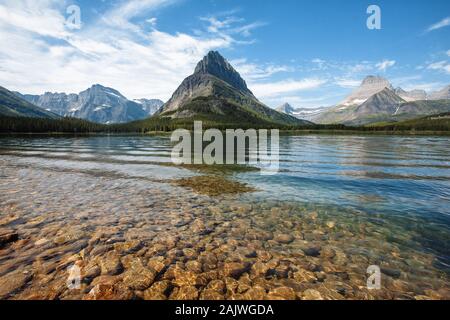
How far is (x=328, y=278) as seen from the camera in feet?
29.9

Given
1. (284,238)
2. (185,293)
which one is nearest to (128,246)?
(185,293)

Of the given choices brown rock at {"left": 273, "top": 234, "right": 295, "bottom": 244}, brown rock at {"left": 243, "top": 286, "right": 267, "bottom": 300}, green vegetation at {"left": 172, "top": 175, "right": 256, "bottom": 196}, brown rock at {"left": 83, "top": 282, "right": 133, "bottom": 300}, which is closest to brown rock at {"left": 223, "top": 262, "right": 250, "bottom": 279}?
brown rock at {"left": 243, "top": 286, "right": 267, "bottom": 300}

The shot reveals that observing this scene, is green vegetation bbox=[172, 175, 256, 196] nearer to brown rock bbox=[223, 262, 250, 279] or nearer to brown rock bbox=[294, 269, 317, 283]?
brown rock bbox=[223, 262, 250, 279]

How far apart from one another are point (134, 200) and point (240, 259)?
11.2m

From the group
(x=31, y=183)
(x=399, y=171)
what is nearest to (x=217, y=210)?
(x=31, y=183)

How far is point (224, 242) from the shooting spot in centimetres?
1184

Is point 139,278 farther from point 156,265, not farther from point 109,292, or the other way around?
point 109,292

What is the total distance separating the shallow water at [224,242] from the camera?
333 inches

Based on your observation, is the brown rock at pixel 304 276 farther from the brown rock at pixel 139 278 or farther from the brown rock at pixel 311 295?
the brown rock at pixel 139 278
